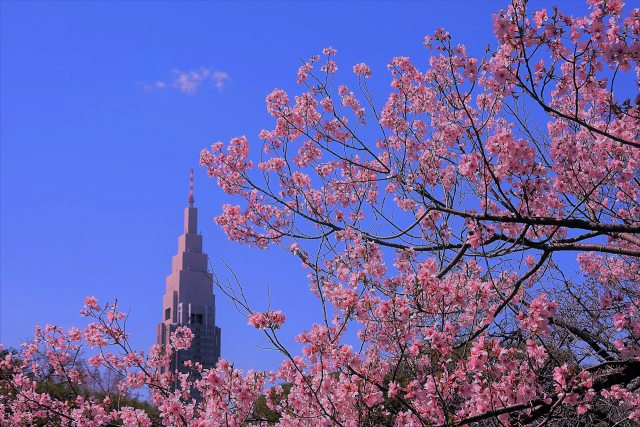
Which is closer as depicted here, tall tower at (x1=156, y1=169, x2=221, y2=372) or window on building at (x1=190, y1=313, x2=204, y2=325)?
window on building at (x1=190, y1=313, x2=204, y2=325)

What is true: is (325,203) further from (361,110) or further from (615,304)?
(615,304)

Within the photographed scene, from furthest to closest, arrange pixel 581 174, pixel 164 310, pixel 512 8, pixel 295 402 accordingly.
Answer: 1. pixel 164 310
2. pixel 581 174
3. pixel 295 402
4. pixel 512 8

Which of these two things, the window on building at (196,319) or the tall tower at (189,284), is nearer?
the window on building at (196,319)

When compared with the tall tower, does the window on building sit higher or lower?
lower

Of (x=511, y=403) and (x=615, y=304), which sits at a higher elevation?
(x=615, y=304)

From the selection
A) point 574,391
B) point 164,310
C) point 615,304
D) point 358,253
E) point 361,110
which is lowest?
point 574,391

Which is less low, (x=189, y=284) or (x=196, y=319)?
(x=189, y=284)

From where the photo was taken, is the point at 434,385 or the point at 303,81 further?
the point at 303,81

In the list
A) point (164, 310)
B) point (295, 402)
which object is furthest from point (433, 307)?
point (164, 310)

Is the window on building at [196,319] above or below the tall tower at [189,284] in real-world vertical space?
below

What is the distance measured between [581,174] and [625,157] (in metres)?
0.52

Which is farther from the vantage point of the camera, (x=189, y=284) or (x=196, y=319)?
(x=189, y=284)

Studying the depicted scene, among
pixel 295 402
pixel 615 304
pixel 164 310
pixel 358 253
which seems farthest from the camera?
pixel 164 310

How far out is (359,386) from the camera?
443 centimetres
